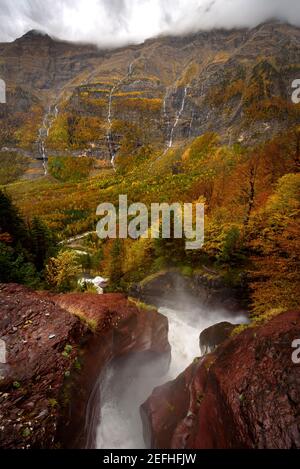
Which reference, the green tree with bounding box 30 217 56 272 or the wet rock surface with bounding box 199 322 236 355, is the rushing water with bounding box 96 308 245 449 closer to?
the wet rock surface with bounding box 199 322 236 355

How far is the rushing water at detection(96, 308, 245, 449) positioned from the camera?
15.6 m

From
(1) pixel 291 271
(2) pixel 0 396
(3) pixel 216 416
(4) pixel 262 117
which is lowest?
(3) pixel 216 416

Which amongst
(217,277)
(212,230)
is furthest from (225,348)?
(212,230)

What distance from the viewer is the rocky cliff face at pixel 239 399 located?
30.3ft

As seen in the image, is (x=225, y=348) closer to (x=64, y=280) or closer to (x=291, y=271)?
(x=291, y=271)

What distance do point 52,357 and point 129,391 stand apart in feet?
29.0

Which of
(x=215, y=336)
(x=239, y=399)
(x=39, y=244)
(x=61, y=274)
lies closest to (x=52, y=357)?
(x=239, y=399)

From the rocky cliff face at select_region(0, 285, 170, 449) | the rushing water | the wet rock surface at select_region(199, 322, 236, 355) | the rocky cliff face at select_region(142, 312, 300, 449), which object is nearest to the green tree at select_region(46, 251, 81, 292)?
the rocky cliff face at select_region(0, 285, 170, 449)

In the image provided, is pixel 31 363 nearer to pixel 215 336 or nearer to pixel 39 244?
pixel 215 336

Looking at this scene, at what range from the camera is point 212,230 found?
33.3 m

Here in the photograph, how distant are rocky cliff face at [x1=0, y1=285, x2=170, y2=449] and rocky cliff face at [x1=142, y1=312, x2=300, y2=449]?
3.88 meters

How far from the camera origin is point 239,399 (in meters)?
10.5

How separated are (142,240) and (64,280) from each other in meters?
14.5

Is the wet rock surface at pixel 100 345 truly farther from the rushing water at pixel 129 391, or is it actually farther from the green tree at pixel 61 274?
the green tree at pixel 61 274
